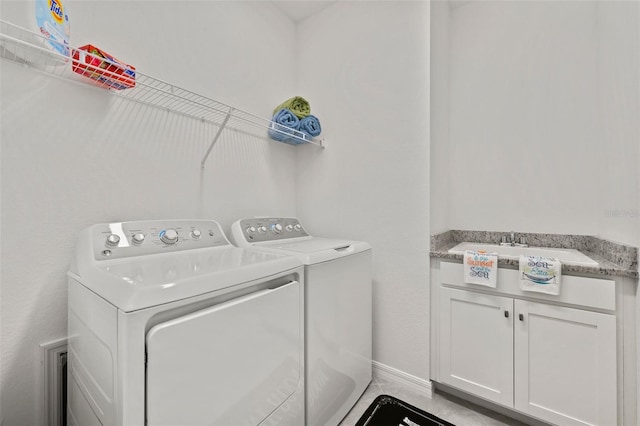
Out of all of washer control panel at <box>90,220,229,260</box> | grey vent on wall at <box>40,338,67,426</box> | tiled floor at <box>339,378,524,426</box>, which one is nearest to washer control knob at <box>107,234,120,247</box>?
washer control panel at <box>90,220,229,260</box>

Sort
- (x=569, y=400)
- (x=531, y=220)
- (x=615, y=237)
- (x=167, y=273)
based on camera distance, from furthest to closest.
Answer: (x=531, y=220) → (x=615, y=237) → (x=569, y=400) → (x=167, y=273)

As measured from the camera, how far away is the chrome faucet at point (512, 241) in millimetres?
1891

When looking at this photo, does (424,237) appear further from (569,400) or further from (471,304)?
(569,400)

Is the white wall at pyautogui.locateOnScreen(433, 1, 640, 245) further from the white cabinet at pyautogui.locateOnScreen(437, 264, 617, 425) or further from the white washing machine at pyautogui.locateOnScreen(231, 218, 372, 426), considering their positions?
the white washing machine at pyautogui.locateOnScreen(231, 218, 372, 426)

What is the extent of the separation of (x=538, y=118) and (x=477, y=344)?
156 centimetres

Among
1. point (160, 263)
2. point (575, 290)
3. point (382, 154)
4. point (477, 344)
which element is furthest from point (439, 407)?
point (160, 263)

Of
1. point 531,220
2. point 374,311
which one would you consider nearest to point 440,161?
point 531,220

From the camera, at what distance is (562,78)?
1.81 metres

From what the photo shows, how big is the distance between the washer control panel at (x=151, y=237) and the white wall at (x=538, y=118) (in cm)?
145

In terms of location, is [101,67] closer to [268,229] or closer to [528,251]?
[268,229]

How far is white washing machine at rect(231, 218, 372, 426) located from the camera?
1.29 m

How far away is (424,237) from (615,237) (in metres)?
0.94

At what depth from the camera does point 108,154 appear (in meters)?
1.30

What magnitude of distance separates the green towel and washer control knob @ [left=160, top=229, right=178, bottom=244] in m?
1.18
